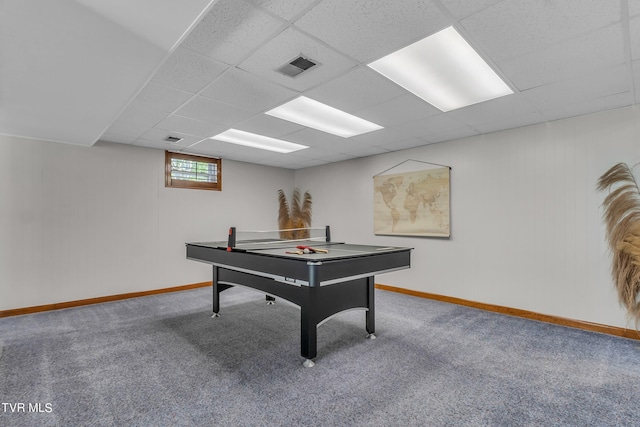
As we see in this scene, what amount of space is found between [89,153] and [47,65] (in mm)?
2880

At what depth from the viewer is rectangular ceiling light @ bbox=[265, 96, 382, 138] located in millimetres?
3473

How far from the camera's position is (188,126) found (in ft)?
13.3

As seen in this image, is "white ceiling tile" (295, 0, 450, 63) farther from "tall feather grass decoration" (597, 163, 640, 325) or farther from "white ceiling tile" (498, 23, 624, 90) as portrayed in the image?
"tall feather grass decoration" (597, 163, 640, 325)

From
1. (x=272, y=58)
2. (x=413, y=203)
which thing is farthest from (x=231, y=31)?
(x=413, y=203)

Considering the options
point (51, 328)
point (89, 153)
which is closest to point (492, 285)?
point (51, 328)

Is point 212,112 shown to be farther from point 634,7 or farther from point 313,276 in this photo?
point 634,7

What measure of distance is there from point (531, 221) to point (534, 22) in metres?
2.84

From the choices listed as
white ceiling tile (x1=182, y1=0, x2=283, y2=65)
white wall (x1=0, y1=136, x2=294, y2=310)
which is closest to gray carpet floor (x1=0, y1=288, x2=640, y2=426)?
white wall (x1=0, y1=136, x2=294, y2=310)

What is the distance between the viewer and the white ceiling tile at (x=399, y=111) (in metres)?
3.23

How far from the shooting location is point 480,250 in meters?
4.48

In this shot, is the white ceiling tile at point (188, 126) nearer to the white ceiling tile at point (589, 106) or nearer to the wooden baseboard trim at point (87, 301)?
the wooden baseboard trim at point (87, 301)

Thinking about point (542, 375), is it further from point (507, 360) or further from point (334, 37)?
point (334, 37)

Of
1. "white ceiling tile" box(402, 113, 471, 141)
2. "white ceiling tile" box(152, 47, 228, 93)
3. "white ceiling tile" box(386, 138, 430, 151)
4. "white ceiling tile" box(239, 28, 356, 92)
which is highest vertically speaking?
"white ceiling tile" box(239, 28, 356, 92)

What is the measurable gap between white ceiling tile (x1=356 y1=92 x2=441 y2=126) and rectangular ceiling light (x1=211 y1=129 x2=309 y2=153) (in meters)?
1.73
